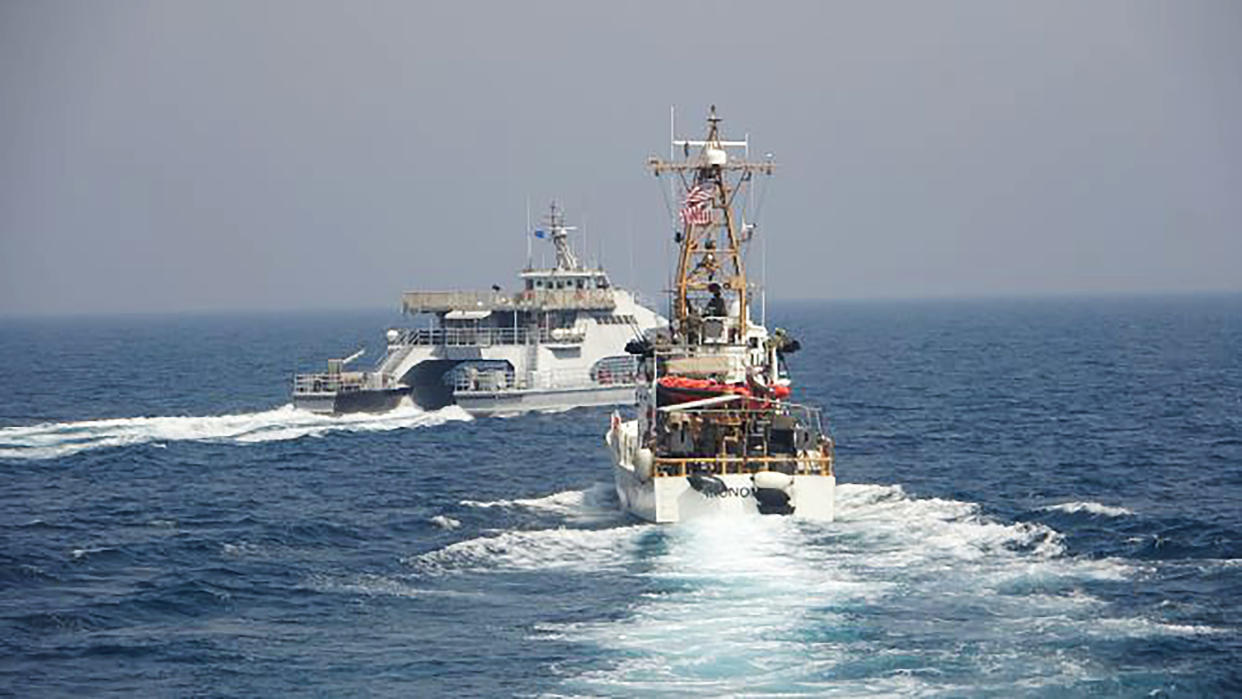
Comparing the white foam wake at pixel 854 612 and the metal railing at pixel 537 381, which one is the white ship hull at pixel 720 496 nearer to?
the white foam wake at pixel 854 612

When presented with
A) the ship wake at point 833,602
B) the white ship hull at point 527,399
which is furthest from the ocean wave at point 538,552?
the white ship hull at point 527,399

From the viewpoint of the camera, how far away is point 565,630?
3522cm

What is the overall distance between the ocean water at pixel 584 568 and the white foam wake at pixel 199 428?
359mm

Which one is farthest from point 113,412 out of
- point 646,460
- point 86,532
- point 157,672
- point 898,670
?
point 898,670

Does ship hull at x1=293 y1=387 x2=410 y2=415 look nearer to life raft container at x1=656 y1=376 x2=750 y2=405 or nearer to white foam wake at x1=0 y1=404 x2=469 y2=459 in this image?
white foam wake at x1=0 y1=404 x2=469 y2=459

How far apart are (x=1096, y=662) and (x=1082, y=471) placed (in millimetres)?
30872

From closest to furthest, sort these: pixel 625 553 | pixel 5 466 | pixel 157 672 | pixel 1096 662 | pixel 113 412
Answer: pixel 1096 662
pixel 157 672
pixel 625 553
pixel 5 466
pixel 113 412

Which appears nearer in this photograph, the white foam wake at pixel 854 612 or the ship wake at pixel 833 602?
the white foam wake at pixel 854 612

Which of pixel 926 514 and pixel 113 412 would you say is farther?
pixel 113 412

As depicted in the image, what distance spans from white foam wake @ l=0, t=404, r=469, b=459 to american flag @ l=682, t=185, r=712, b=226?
30097 millimetres

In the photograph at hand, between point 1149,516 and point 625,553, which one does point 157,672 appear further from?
point 1149,516

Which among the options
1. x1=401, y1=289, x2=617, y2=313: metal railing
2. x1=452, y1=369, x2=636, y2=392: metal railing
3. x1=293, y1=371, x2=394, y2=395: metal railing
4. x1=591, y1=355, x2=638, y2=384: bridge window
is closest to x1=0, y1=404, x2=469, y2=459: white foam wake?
x1=293, y1=371, x2=394, y2=395: metal railing

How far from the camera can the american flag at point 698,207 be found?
2133 inches

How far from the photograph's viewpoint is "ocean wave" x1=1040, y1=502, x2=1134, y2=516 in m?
48.4
